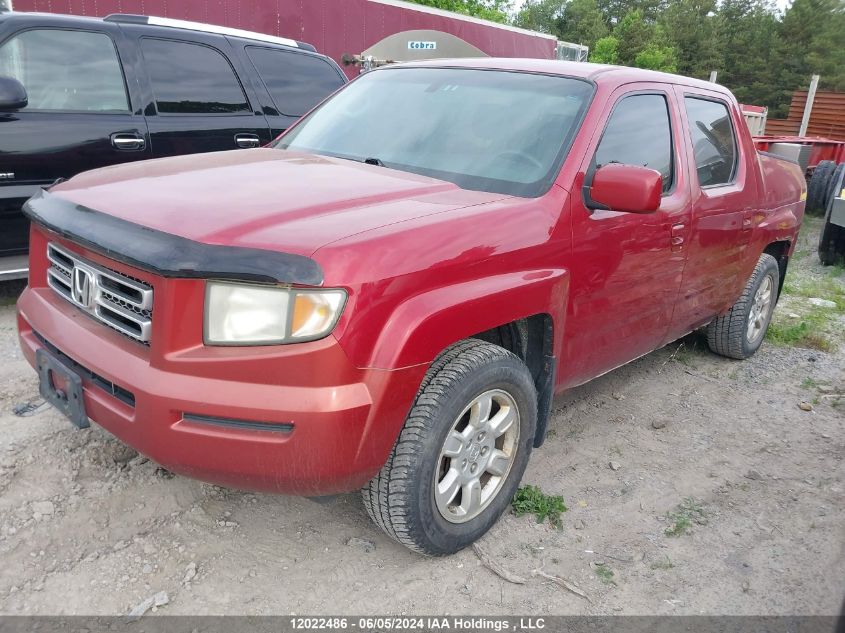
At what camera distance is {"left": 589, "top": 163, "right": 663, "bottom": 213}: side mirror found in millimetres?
2729

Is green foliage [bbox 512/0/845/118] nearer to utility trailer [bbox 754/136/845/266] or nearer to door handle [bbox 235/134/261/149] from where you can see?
utility trailer [bbox 754/136/845/266]

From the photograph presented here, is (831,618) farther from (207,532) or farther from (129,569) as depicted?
(129,569)

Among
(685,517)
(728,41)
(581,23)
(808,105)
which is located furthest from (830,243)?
(581,23)

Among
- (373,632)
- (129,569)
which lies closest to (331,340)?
(373,632)

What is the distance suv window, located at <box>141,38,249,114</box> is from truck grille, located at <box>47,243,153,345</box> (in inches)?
114

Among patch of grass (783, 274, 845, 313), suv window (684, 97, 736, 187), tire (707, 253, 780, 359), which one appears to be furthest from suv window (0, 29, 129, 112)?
patch of grass (783, 274, 845, 313)

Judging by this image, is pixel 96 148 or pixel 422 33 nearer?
pixel 96 148

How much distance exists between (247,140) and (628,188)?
367cm

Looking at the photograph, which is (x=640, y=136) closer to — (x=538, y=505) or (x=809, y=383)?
(x=538, y=505)

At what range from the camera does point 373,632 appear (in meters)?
2.32

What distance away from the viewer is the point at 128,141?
4930mm

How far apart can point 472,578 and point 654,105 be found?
245 cm

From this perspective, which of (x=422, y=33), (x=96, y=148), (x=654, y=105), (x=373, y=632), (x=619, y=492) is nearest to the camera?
(x=373, y=632)

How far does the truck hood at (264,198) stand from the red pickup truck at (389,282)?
12 mm
